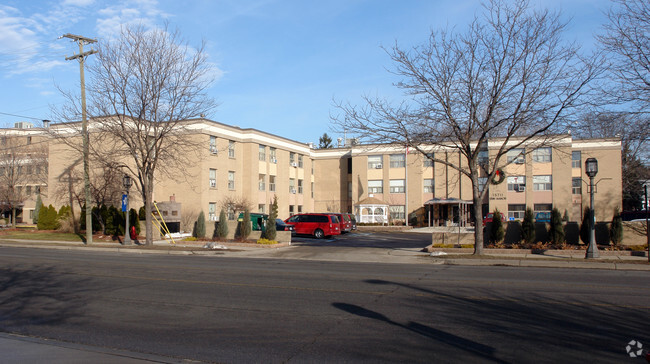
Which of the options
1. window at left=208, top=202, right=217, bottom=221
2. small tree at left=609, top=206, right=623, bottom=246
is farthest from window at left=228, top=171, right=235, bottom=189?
small tree at left=609, top=206, right=623, bottom=246

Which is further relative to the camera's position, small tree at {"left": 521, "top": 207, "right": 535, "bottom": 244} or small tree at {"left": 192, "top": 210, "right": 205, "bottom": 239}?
small tree at {"left": 192, "top": 210, "right": 205, "bottom": 239}

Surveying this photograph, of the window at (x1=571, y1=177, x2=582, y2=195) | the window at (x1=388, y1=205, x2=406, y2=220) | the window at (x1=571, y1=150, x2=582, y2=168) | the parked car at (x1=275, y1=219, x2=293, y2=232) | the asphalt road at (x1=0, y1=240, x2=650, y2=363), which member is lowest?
the asphalt road at (x1=0, y1=240, x2=650, y2=363)

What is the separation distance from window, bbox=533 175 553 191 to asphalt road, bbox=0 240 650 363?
3793 cm

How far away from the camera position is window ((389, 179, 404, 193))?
5581cm

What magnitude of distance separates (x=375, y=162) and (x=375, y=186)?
2754 millimetres

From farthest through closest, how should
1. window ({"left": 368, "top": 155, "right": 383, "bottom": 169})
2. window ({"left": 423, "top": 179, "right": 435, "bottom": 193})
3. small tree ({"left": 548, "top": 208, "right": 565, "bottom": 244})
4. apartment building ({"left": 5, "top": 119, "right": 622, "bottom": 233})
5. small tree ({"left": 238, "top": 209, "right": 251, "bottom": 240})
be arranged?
1. window ({"left": 368, "top": 155, "right": 383, "bottom": 169})
2. window ({"left": 423, "top": 179, "right": 435, "bottom": 193})
3. apartment building ({"left": 5, "top": 119, "right": 622, "bottom": 233})
4. small tree ({"left": 238, "top": 209, "right": 251, "bottom": 240})
5. small tree ({"left": 548, "top": 208, "right": 565, "bottom": 244})

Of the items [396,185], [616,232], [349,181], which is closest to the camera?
[616,232]

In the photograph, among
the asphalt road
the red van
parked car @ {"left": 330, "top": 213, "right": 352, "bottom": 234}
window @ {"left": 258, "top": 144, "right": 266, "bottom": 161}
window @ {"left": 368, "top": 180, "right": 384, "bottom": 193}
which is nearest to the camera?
the asphalt road

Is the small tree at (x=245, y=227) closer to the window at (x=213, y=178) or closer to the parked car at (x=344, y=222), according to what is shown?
the parked car at (x=344, y=222)

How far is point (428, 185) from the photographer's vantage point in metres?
55.0

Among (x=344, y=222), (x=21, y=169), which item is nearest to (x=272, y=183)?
(x=344, y=222)

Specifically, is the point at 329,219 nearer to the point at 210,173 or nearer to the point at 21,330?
the point at 210,173

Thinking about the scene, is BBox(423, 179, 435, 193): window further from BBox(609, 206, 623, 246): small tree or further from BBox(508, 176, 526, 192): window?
BBox(609, 206, 623, 246): small tree

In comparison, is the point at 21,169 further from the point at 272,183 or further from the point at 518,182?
the point at 518,182
